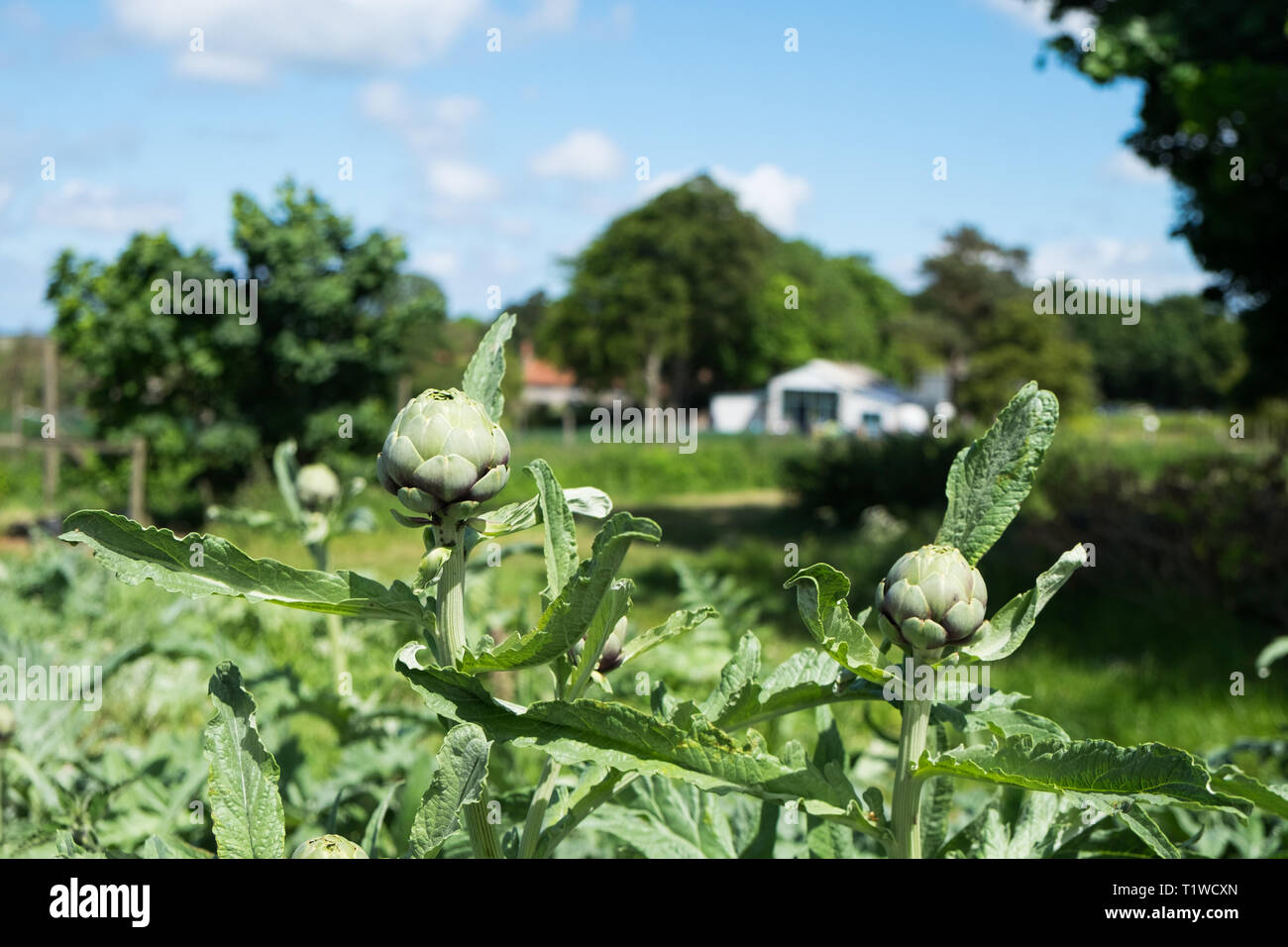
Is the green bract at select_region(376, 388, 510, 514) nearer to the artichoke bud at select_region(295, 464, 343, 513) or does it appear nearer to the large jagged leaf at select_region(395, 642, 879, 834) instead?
the large jagged leaf at select_region(395, 642, 879, 834)

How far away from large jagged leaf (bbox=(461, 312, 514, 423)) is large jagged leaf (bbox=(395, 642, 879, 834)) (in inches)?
7.3

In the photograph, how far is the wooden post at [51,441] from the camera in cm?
995

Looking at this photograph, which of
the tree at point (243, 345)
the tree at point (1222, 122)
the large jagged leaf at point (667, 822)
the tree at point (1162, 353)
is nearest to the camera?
the large jagged leaf at point (667, 822)

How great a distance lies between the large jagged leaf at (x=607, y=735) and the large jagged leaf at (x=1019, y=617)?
15 centimetres

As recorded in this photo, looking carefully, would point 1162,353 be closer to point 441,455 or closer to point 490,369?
point 490,369

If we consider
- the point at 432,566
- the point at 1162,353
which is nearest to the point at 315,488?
the point at 432,566

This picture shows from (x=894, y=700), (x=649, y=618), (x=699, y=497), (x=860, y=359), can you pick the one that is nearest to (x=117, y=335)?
(x=649, y=618)

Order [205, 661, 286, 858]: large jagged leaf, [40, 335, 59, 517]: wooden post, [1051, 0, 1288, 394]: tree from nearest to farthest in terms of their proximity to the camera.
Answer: [205, 661, 286, 858]: large jagged leaf → [1051, 0, 1288, 394]: tree → [40, 335, 59, 517]: wooden post

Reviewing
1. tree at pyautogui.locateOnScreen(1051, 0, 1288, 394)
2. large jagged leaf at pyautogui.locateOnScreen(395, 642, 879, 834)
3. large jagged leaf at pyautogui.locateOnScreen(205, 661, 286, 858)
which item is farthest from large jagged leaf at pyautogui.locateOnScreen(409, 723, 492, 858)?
tree at pyautogui.locateOnScreen(1051, 0, 1288, 394)

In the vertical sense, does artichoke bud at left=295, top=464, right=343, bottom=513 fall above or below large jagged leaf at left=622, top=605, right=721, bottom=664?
above

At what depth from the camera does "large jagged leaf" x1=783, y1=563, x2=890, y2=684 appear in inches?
26.8

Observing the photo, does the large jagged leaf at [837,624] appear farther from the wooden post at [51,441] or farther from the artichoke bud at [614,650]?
the wooden post at [51,441]

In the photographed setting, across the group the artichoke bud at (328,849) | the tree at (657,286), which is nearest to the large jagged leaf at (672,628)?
the artichoke bud at (328,849)

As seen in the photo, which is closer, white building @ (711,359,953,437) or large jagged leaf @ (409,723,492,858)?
large jagged leaf @ (409,723,492,858)
